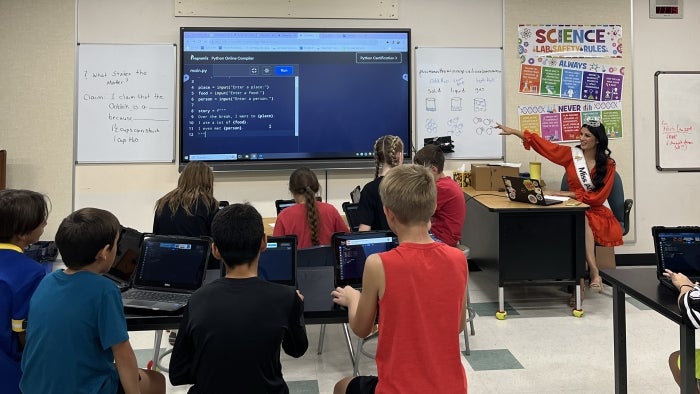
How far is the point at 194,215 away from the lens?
306 cm

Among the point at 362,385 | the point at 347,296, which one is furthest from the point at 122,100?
the point at 362,385

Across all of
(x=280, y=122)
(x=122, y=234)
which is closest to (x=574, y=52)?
(x=280, y=122)

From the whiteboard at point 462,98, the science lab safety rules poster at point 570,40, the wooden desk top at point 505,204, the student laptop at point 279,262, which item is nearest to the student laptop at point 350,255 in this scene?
the student laptop at point 279,262

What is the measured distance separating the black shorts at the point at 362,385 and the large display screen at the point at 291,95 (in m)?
3.42

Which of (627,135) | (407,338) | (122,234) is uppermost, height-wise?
(627,135)

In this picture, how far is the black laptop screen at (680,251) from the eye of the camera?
2.23 metres

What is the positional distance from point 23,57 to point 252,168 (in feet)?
7.26

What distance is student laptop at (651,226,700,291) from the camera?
2.23 m

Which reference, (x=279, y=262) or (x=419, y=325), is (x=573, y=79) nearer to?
(x=279, y=262)

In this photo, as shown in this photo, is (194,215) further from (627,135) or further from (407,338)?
(627,135)

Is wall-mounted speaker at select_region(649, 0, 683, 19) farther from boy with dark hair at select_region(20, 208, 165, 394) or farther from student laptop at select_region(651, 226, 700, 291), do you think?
boy with dark hair at select_region(20, 208, 165, 394)

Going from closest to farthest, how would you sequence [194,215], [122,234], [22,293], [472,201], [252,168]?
[22,293]
[122,234]
[194,215]
[472,201]
[252,168]

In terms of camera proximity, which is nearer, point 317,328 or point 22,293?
point 22,293

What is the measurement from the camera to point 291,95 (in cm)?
509
